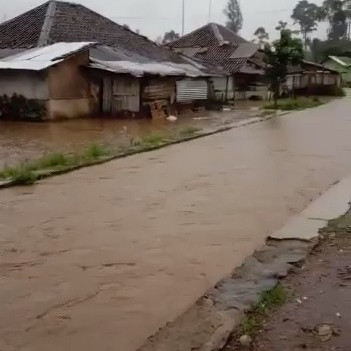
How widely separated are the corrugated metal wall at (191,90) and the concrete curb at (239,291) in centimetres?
2211

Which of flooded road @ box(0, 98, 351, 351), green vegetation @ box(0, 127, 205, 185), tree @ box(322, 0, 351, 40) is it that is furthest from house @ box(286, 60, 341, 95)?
flooded road @ box(0, 98, 351, 351)

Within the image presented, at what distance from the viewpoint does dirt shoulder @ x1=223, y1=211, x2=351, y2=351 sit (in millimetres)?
3869

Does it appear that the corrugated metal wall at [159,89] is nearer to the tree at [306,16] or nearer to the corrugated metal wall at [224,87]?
the corrugated metal wall at [224,87]

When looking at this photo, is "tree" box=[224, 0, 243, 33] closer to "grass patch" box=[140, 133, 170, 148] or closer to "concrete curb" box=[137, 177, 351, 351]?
"grass patch" box=[140, 133, 170, 148]

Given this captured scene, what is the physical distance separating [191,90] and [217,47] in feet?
38.9

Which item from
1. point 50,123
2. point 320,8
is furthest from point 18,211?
point 320,8

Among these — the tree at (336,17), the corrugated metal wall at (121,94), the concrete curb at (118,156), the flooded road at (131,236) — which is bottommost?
the flooded road at (131,236)

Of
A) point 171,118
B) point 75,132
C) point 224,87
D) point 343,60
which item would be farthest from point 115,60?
point 343,60

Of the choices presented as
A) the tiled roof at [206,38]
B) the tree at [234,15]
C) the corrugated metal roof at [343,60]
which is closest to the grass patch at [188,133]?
the tiled roof at [206,38]

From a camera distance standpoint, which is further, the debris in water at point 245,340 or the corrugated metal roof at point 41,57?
the corrugated metal roof at point 41,57

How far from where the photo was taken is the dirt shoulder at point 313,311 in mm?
3869

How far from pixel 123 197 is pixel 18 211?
1.70 m

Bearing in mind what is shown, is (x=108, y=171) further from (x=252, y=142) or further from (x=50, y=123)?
(x=50, y=123)

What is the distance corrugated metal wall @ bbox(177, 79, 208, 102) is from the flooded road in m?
15.4
